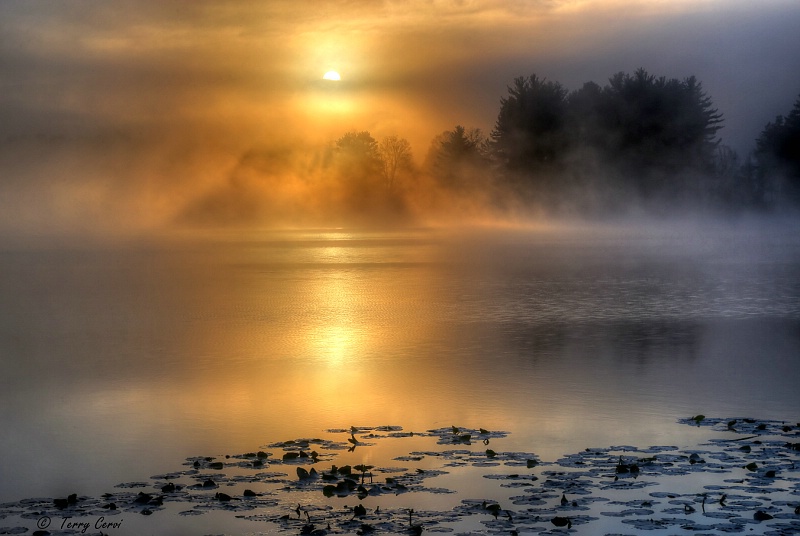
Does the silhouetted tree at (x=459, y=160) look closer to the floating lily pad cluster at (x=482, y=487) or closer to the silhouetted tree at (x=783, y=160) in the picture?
the silhouetted tree at (x=783, y=160)

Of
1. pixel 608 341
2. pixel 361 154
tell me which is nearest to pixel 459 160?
pixel 361 154

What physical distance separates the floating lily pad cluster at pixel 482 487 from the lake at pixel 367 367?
17cm

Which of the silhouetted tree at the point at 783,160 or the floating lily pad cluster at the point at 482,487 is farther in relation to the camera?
the silhouetted tree at the point at 783,160

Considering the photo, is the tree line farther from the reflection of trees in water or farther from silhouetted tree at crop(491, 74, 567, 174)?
the reflection of trees in water

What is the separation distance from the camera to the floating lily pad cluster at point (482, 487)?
803 centimetres

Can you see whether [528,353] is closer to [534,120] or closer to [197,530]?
[197,530]

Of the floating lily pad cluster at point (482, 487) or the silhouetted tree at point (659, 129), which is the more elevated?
the silhouetted tree at point (659, 129)

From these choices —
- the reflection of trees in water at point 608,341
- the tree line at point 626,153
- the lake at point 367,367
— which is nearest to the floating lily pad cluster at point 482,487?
the lake at point 367,367

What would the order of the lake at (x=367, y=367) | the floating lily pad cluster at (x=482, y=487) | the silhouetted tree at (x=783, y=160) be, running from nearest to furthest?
1. the floating lily pad cluster at (x=482, y=487)
2. the lake at (x=367, y=367)
3. the silhouetted tree at (x=783, y=160)

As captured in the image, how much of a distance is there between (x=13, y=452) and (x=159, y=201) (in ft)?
569

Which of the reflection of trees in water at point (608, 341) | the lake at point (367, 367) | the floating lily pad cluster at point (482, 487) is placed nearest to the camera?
the floating lily pad cluster at point (482, 487)

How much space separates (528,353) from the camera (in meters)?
17.2

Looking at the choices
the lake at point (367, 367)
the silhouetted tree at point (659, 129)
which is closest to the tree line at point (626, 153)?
the silhouetted tree at point (659, 129)

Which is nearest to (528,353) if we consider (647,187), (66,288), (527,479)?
(527,479)
